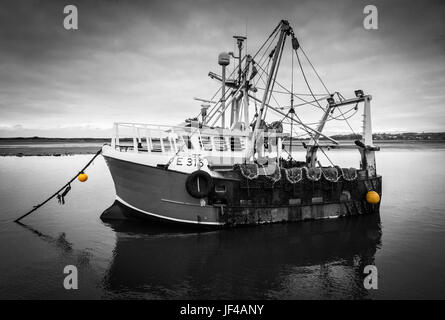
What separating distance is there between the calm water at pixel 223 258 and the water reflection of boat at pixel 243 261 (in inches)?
1.2

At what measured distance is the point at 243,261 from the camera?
866 centimetres

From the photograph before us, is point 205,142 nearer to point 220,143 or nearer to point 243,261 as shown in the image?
point 220,143

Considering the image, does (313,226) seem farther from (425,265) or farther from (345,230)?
(425,265)

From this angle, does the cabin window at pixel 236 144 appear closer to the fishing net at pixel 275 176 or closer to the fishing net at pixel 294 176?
the fishing net at pixel 275 176

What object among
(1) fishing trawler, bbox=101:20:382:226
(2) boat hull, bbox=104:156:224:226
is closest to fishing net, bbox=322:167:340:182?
(1) fishing trawler, bbox=101:20:382:226

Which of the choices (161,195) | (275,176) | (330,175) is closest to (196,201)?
(161,195)

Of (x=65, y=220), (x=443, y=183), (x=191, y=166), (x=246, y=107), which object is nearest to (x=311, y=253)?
(x=191, y=166)

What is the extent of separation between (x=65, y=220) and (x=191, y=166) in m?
6.97

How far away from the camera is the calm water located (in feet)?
22.8

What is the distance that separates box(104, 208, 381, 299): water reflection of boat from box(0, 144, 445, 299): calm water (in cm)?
3

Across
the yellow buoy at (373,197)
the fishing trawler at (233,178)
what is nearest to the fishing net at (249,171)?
the fishing trawler at (233,178)

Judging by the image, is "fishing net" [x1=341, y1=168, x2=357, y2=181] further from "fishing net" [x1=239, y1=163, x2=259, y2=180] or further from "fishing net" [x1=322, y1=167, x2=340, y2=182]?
"fishing net" [x1=239, y1=163, x2=259, y2=180]

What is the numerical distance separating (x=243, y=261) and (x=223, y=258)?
0.69 m

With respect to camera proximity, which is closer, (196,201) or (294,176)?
(196,201)
